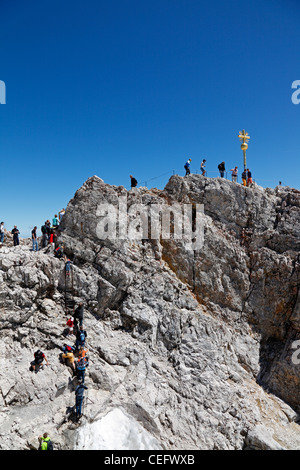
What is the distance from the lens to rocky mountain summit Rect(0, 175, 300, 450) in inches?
658

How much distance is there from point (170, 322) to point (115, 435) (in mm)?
9506

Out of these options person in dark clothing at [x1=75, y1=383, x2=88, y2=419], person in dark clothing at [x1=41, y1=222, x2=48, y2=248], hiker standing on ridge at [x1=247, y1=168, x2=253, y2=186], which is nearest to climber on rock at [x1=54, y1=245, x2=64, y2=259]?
person in dark clothing at [x1=41, y1=222, x2=48, y2=248]

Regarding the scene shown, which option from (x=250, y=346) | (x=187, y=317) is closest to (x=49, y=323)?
(x=187, y=317)

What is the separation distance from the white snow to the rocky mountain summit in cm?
27

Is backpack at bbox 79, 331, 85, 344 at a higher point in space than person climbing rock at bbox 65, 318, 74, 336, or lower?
lower

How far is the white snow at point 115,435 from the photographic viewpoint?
14.2 meters

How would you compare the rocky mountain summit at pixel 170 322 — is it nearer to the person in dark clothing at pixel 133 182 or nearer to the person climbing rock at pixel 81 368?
the person climbing rock at pixel 81 368

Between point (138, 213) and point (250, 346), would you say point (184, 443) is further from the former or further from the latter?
point (138, 213)

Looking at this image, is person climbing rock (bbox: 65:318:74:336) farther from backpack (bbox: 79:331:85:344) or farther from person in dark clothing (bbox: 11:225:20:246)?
person in dark clothing (bbox: 11:225:20:246)


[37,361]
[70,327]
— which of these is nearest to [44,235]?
[70,327]

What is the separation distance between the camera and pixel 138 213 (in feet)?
85.4

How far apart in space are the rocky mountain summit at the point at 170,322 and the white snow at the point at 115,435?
0.27m

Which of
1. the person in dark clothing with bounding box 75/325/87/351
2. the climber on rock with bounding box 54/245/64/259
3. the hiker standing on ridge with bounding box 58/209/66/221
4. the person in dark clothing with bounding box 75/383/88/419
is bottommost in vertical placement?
the person in dark clothing with bounding box 75/383/88/419
